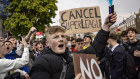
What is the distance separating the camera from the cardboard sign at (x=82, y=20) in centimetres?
628

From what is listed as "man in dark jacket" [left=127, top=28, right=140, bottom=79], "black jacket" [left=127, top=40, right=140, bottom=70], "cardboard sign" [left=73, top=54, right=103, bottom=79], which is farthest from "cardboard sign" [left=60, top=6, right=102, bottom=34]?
"cardboard sign" [left=73, top=54, right=103, bottom=79]

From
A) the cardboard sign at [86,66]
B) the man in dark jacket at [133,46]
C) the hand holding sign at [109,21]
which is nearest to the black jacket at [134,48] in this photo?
the man in dark jacket at [133,46]

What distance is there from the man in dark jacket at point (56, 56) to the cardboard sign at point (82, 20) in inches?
145

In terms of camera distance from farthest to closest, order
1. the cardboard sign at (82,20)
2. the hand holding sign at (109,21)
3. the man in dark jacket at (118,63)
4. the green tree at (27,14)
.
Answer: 1. the green tree at (27,14)
2. the cardboard sign at (82,20)
3. the man in dark jacket at (118,63)
4. the hand holding sign at (109,21)

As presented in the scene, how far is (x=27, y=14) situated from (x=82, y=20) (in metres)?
18.5

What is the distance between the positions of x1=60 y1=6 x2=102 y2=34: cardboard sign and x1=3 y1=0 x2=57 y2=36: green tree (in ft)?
52.1

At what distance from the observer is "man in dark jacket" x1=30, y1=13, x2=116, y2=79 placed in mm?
1946

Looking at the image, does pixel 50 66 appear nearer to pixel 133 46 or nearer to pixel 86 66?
pixel 86 66

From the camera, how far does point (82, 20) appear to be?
6.42m

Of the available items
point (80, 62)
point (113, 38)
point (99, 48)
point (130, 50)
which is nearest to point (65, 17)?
point (113, 38)

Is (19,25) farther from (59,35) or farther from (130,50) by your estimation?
(59,35)

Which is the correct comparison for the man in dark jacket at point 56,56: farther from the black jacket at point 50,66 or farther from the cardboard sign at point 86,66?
the cardboard sign at point 86,66

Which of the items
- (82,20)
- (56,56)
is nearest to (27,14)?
(82,20)

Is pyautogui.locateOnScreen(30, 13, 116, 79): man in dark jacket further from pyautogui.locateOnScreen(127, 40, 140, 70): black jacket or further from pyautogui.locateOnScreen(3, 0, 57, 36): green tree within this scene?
pyautogui.locateOnScreen(3, 0, 57, 36): green tree
